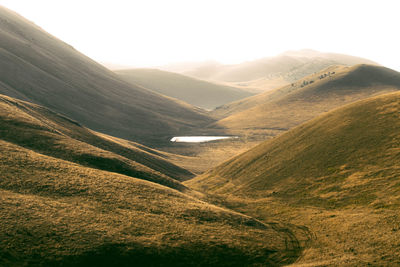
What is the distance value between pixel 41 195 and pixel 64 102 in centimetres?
16804

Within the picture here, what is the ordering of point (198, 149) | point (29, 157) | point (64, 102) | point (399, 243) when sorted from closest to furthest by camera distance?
point (399, 243)
point (29, 157)
point (198, 149)
point (64, 102)

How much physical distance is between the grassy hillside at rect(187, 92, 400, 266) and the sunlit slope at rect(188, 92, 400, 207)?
6.0 inches

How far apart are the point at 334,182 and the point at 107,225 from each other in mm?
40695

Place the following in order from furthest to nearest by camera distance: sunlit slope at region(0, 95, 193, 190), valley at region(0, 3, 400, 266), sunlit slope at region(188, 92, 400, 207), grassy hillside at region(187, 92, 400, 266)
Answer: sunlit slope at region(0, 95, 193, 190), sunlit slope at region(188, 92, 400, 207), grassy hillside at region(187, 92, 400, 266), valley at region(0, 3, 400, 266)

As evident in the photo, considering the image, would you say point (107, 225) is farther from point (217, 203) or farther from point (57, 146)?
point (217, 203)

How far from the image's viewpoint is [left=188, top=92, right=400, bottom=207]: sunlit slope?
176 ft

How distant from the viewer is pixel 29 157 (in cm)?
5488

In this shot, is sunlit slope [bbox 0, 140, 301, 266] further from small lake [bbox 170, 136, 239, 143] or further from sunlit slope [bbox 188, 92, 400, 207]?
small lake [bbox 170, 136, 239, 143]

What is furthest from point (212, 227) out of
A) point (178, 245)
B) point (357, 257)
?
point (357, 257)

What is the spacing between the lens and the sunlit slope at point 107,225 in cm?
3615

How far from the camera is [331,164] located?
2552 inches

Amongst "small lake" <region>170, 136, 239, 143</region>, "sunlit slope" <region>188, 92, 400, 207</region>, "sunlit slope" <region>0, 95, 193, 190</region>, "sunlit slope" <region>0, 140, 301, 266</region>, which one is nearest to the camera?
"sunlit slope" <region>0, 140, 301, 266</region>

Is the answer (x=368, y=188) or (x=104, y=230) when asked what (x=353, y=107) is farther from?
(x=104, y=230)

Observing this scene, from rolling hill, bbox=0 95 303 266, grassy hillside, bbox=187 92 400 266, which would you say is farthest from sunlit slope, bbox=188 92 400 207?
rolling hill, bbox=0 95 303 266
